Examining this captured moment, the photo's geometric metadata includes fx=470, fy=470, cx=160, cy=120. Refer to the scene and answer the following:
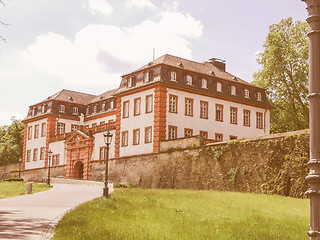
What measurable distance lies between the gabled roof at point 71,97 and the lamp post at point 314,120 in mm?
61163

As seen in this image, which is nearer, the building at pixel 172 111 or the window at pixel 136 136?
the building at pixel 172 111

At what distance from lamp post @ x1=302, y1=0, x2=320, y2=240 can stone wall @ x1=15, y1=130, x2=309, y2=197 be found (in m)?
21.4

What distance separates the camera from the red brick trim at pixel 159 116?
4225 centimetres

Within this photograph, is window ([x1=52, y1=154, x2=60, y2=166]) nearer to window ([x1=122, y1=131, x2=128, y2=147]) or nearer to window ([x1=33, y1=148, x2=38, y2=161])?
window ([x1=33, y1=148, x2=38, y2=161])

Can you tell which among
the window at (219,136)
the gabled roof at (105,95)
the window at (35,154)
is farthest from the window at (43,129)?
the window at (219,136)

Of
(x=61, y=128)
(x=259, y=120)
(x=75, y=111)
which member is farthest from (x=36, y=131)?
(x=259, y=120)

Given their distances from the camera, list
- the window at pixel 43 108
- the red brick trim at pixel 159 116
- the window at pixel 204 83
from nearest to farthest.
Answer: the red brick trim at pixel 159 116
the window at pixel 204 83
the window at pixel 43 108

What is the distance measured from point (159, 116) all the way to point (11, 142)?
42860mm

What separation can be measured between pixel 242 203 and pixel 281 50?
30.1m

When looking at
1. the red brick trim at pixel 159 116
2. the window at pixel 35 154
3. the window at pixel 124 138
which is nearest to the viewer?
the red brick trim at pixel 159 116

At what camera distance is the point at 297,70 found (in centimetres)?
4778

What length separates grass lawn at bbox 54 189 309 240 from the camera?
12.6 m

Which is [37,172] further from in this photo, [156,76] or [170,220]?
[170,220]

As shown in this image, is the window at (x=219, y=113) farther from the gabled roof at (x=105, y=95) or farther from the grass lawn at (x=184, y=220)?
the grass lawn at (x=184, y=220)
